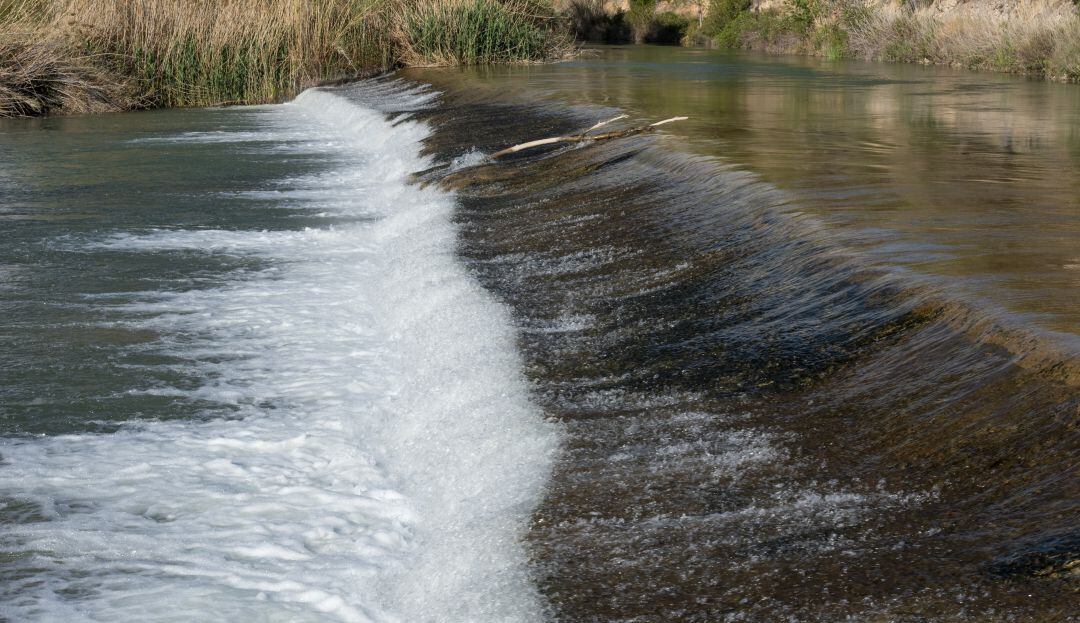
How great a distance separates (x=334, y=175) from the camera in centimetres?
1302

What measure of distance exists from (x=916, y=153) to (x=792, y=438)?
18.2 ft

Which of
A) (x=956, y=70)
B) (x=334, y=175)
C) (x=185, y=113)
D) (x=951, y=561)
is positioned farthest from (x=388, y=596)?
(x=956, y=70)

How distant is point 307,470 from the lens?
496 centimetres

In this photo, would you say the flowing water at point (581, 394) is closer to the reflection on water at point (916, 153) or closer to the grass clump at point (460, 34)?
the reflection on water at point (916, 153)

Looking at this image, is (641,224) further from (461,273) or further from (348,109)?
(348,109)

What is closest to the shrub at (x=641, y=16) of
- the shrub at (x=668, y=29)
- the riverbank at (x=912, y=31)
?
the shrub at (x=668, y=29)

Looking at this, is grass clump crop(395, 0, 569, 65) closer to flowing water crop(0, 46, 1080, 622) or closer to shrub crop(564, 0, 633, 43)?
flowing water crop(0, 46, 1080, 622)

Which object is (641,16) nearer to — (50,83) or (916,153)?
(50,83)

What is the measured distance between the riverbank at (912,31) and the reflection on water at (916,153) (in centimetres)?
94

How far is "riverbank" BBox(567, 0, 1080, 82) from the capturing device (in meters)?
19.1

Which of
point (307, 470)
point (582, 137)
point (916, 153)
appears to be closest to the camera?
point (307, 470)

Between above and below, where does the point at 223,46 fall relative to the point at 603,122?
above

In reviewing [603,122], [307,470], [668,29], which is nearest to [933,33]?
[603,122]

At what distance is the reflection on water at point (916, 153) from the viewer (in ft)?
17.3
